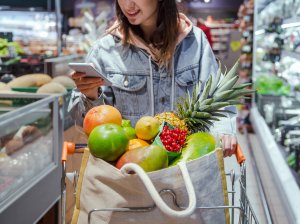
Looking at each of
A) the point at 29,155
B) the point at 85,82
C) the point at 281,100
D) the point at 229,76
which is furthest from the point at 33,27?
the point at 229,76

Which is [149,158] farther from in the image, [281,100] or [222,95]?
[281,100]

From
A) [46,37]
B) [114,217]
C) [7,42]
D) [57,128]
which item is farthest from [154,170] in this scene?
[46,37]

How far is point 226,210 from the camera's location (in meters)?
1.30

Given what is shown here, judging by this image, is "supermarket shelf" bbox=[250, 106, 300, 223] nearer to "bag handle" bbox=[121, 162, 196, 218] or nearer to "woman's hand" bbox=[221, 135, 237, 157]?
"woman's hand" bbox=[221, 135, 237, 157]

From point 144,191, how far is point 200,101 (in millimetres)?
473

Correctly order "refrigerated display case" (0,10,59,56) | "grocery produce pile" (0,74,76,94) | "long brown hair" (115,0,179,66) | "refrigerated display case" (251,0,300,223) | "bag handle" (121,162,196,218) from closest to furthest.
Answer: "bag handle" (121,162,196,218) → "long brown hair" (115,0,179,66) → "refrigerated display case" (251,0,300,223) → "grocery produce pile" (0,74,76,94) → "refrigerated display case" (0,10,59,56)

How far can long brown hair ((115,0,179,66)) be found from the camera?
1.97 m

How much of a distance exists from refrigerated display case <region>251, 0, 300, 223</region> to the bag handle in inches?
77.8

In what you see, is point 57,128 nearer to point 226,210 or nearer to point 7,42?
point 7,42

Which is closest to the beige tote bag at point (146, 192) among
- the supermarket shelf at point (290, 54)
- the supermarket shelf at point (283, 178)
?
the supermarket shelf at point (283, 178)

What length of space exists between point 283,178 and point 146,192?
2.83 meters

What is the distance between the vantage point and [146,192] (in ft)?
3.91

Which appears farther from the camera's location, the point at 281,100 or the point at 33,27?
the point at 33,27

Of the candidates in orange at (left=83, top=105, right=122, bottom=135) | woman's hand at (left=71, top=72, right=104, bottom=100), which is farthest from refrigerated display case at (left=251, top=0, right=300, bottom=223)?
orange at (left=83, top=105, right=122, bottom=135)
